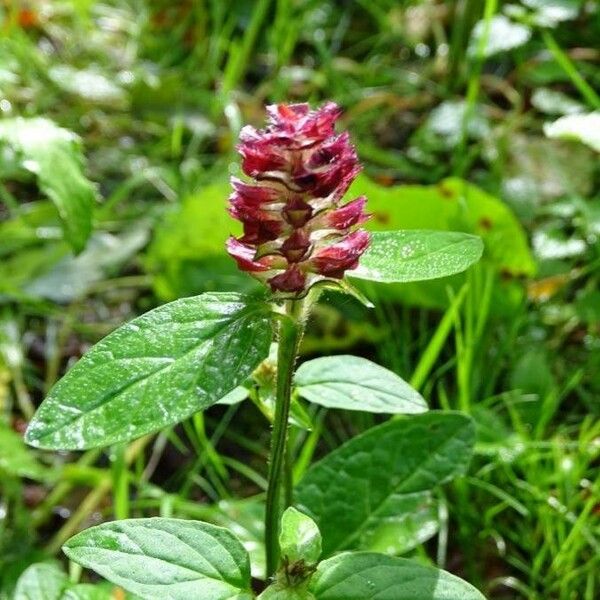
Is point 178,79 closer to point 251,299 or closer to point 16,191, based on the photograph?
point 16,191

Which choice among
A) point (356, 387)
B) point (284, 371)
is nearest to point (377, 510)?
point (356, 387)

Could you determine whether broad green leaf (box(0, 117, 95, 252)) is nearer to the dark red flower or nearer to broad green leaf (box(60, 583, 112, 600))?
broad green leaf (box(60, 583, 112, 600))

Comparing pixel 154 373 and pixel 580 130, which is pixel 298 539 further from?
pixel 580 130

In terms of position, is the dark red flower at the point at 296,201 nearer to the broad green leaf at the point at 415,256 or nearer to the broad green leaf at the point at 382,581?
the broad green leaf at the point at 415,256

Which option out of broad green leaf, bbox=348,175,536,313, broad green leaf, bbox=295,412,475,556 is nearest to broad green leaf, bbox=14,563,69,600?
broad green leaf, bbox=295,412,475,556

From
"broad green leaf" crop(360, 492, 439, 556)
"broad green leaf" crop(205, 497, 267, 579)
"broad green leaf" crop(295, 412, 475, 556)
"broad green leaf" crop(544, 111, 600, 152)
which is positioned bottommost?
"broad green leaf" crop(205, 497, 267, 579)

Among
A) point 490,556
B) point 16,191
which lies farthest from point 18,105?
point 490,556
